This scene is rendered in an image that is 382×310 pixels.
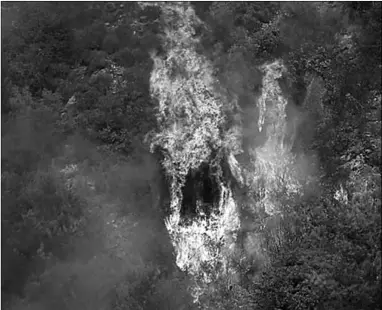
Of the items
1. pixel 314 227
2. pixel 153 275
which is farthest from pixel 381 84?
pixel 153 275

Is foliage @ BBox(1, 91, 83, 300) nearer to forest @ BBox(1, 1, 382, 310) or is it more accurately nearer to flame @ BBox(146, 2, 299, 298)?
forest @ BBox(1, 1, 382, 310)

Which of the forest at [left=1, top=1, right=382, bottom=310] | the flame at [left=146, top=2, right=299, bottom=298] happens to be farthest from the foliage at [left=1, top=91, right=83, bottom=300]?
the flame at [left=146, top=2, right=299, bottom=298]

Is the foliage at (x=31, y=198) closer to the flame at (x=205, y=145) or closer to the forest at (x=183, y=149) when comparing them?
the forest at (x=183, y=149)

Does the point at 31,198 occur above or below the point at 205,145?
below

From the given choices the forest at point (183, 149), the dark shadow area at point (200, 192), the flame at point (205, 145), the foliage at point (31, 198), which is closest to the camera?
the forest at point (183, 149)

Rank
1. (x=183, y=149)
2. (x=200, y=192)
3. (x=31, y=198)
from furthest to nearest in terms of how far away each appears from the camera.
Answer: (x=183, y=149), (x=200, y=192), (x=31, y=198)

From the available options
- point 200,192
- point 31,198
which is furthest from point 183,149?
point 31,198

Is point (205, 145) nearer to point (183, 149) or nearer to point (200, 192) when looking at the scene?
point (183, 149)

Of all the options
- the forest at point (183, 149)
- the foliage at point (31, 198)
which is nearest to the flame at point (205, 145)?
the forest at point (183, 149)

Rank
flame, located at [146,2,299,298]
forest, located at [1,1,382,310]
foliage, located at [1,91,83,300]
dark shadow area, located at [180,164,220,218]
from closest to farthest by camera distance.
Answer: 1. forest, located at [1,1,382,310]
2. foliage, located at [1,91,83,300]
3. flame, located at [146,2,299,298]
4. dark shadow area, located at [180,164,220,218]

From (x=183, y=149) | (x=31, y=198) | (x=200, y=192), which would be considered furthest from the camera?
(x=183, y=149)
